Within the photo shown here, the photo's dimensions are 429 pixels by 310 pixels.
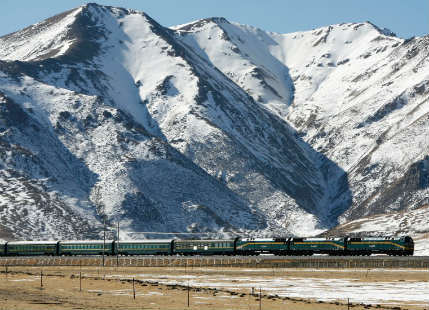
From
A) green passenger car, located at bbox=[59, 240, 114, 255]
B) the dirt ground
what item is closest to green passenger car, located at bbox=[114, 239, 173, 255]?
green passenger car, located at bbox=[59, 240, 114, 255]

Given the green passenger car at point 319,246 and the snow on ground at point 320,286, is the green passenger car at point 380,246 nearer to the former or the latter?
the green passenger car at point 319,246

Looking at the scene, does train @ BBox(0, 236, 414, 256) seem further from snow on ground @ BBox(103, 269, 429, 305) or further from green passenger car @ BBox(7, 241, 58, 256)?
snow on ground @ BBox(103, 269, 429, 305)

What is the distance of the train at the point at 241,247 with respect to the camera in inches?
5659

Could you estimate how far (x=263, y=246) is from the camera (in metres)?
149

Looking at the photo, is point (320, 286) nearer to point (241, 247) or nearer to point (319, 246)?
point (319, 246)

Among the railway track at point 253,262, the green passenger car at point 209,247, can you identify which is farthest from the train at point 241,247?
the railway track at point 253,262

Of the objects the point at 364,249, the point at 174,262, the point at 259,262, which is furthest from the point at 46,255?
the point at 364,249

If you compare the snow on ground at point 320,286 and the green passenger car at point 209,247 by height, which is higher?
the green passenger car at point 209,247

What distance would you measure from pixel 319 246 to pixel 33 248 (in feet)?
Answer: 183

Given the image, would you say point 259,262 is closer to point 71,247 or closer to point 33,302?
point 71,247

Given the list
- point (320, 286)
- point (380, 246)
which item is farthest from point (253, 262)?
point (320, 286)

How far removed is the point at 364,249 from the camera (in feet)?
472

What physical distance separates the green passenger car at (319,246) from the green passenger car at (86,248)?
34278 millimetres

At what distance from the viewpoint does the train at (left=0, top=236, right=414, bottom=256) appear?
144 meters
